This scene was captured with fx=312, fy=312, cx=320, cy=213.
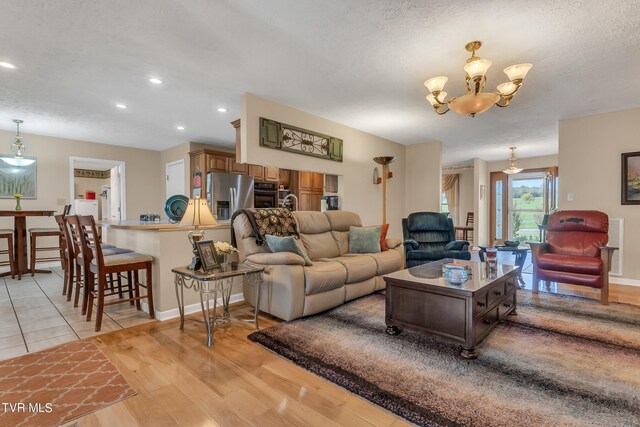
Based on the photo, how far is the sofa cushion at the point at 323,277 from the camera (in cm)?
285

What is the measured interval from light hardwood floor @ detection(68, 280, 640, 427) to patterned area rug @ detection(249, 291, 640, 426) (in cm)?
13

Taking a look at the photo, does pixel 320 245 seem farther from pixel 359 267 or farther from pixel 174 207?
pixel 174 207

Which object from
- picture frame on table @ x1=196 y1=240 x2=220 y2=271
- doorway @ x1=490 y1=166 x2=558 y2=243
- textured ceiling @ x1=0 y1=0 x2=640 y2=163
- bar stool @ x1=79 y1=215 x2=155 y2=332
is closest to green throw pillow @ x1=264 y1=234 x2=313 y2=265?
picture frame on table @ x1=196 y1=240 x2=220 y2=271

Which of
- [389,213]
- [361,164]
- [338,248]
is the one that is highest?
[361,164]

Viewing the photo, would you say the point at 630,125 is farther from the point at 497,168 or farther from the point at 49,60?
the point at 49,60

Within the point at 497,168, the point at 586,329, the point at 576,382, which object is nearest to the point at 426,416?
the point at 576,382

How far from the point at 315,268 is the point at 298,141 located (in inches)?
84.5

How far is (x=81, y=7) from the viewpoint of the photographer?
6.98 feet

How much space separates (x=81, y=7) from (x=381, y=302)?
11.6 ft

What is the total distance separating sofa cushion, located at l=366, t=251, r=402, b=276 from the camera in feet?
12.2

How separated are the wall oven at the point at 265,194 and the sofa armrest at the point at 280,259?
11.0 ft

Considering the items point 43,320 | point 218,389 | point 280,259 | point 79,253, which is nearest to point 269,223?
point 280,259

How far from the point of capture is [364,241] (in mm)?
3979

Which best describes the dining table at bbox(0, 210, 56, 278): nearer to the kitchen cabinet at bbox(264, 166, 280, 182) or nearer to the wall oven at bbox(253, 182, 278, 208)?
the wall oven at bbox(253, 182, 278, 208)
